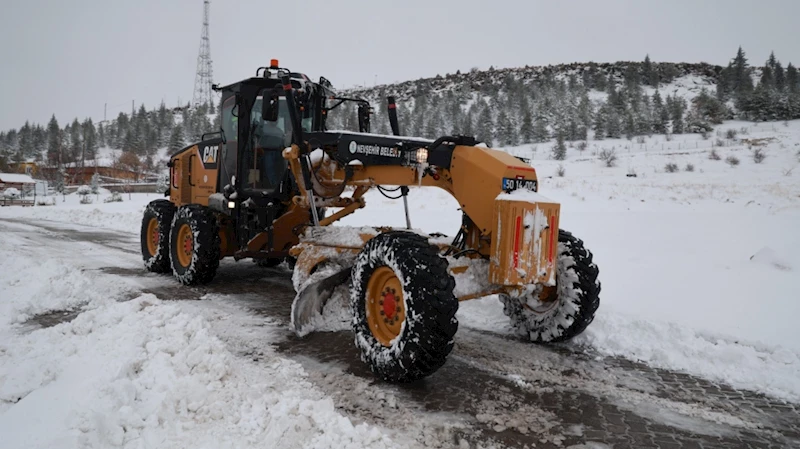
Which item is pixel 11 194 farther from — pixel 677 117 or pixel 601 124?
pixel 677 117

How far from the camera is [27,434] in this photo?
8.60ft

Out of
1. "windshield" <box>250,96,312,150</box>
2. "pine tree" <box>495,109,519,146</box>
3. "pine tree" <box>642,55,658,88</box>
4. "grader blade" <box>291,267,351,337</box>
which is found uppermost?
"pine tree" <box>642,55,658,88</box>

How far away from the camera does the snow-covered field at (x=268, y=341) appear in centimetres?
286

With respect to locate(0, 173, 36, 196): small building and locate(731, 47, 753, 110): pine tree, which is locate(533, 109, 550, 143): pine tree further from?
locate(0, 173, 36, 196): small building

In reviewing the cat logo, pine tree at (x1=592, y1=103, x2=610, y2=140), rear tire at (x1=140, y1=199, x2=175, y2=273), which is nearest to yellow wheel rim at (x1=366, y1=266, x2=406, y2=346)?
the cat logo

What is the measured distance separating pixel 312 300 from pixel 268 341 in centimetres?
60

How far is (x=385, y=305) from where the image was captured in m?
4.08

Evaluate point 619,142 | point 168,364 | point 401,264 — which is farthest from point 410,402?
point 619,142

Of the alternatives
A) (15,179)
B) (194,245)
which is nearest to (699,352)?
(194,245)

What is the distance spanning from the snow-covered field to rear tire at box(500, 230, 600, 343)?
0.43 meters

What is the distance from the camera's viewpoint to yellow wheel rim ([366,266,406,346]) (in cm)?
396

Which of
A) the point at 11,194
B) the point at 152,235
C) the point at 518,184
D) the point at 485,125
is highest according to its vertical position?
the point at 485,125

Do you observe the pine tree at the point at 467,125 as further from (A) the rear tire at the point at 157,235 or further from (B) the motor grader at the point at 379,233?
(B) the motor grader at the point at 379,233

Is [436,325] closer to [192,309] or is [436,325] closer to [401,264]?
[401,264]
